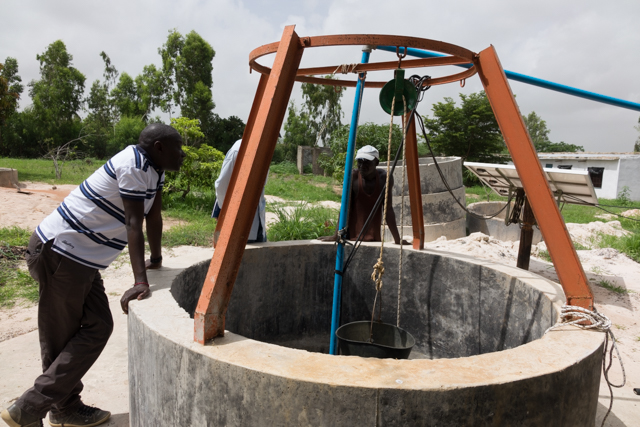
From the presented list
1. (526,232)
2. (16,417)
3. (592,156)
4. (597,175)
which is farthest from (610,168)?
(16,417)

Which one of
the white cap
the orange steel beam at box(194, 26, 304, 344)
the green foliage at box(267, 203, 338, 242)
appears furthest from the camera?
the green foliage at box(267, 203, 338, 242)

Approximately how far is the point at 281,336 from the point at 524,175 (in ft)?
7.49

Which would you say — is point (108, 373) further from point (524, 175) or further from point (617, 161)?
point (617, 161)

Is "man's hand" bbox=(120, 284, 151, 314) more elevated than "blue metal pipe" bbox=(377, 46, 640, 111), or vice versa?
"blue metal pipe" bbox=(377, 46, 640, 111)

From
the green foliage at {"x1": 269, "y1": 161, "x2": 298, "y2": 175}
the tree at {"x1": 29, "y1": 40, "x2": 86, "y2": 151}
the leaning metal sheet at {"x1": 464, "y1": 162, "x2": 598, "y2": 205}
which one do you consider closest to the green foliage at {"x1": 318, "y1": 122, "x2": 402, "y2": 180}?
the green foliage at {"x1": 269, "y1": 161, "x2": 298, "y2": 175}

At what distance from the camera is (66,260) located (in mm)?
2119

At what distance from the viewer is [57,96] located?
1067 inches

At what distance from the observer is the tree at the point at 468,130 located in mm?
22562

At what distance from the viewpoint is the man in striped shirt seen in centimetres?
207

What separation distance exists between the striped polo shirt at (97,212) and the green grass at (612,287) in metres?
5.75

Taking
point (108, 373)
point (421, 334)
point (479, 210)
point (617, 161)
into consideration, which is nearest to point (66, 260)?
point (108, 373)

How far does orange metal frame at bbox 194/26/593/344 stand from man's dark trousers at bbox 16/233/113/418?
874 mm

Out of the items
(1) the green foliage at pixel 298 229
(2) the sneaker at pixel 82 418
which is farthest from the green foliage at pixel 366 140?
(2) the sneaker at pixel 82 418

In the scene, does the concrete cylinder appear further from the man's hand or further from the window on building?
the window on building
